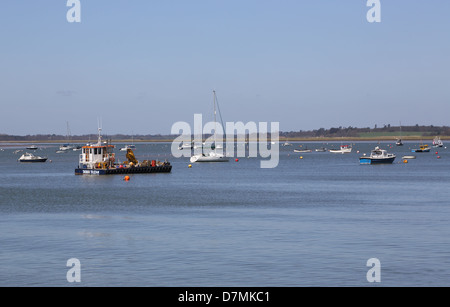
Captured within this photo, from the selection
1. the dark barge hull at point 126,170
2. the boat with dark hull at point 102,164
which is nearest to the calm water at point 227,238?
the dark barge hull at point 126,170

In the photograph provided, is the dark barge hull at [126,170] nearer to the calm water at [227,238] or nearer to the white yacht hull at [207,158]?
the calm water at [227,238]

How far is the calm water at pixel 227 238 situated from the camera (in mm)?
33344

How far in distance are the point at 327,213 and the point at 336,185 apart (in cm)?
4163

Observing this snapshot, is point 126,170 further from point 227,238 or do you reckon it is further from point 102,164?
point 227,238

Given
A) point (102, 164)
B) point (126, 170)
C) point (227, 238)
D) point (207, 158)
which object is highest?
point (102, 164)

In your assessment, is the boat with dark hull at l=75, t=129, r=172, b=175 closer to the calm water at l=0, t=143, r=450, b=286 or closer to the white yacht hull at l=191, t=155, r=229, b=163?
the calm water at l=0, t=143, r=450, b=286

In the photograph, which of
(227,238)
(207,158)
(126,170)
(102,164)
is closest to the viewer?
(227,238)

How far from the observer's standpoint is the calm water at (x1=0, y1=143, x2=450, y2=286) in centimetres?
3334

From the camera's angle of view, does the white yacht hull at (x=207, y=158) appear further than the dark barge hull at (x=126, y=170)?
Yes

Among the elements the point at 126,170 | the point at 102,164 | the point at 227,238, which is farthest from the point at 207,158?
the point at 227,238

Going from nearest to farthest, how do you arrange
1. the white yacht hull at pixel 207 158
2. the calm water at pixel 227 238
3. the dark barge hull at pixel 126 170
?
the calm water at pixel 227 238, the dark barge hull at pixel 126 170, the white yacht hull at pixel 207 158

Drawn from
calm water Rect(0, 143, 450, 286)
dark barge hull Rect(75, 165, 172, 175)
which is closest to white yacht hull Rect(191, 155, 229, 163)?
dark barge hull Rect(75, 165, 172, 175)

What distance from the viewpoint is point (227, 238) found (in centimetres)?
4500
